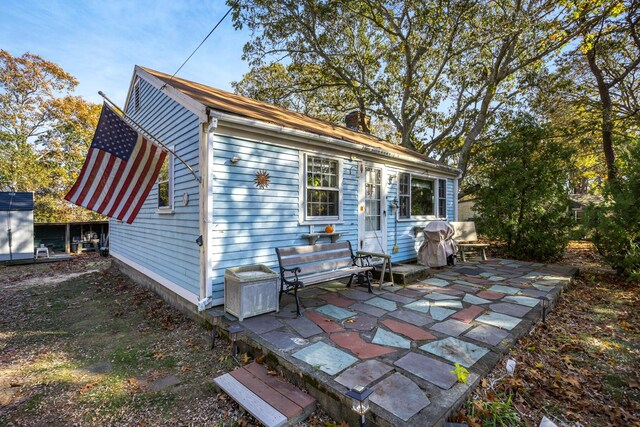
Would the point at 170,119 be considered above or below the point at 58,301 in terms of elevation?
above

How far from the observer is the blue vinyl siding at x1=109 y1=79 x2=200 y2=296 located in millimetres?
4715

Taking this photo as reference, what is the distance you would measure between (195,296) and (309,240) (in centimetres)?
218

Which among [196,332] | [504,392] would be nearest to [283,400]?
[504,392]

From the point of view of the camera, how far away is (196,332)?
432 centimetres

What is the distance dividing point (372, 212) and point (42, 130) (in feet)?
69.0

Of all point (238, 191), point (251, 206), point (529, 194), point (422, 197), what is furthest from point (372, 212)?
point (529, 194)

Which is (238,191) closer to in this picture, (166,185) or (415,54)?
(166,185)

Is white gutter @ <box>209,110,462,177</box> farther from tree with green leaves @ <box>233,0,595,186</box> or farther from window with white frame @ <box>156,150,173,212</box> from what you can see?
→ tree with green leaves @ <box>233,0,595,186</box>

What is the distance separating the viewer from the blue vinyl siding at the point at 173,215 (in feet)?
15.5

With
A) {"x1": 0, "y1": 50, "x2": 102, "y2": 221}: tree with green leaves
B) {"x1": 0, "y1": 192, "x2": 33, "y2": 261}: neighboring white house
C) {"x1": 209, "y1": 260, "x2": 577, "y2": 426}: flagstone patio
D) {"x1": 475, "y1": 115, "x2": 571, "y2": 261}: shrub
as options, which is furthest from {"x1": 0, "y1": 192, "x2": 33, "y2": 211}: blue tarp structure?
{"x1": 475, "y1": 115, "x2": 571, "y2": 261}: shrub

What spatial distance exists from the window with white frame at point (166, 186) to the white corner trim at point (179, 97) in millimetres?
1087

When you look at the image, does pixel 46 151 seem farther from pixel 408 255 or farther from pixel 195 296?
pixel 408 255

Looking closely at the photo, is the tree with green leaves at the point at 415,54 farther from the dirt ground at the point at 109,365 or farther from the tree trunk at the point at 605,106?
the dirt ground at the point at 109,365

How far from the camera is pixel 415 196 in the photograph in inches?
335
